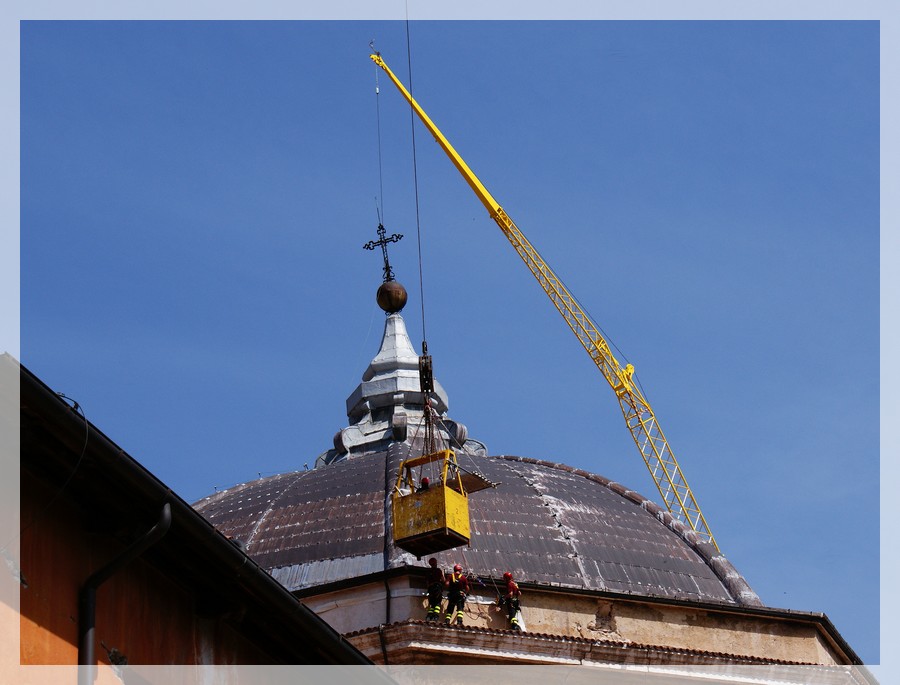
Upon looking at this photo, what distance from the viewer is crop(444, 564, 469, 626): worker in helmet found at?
24516mm

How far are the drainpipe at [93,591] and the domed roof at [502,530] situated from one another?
1443cm

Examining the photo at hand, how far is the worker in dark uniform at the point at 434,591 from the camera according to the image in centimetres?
2448

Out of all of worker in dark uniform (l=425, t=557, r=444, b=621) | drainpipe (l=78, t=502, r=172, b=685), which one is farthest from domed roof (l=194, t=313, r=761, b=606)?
drainpipe (l=78, t=502, r=172, b=685)

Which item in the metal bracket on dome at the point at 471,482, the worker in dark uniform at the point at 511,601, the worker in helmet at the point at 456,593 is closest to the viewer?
the metal bracket on dome at the point at 471,482

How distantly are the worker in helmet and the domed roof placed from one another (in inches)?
27.7

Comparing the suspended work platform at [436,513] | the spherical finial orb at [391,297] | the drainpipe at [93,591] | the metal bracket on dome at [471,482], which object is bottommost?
the drainpipe at [93,591]

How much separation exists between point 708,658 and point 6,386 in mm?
17282

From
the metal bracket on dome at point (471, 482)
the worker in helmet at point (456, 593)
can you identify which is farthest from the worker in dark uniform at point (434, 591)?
the metal bracket on dome at point (471, 482)

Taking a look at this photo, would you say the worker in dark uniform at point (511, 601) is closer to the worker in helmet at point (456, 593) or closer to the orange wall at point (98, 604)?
the worker in helmet at point (456, 593)

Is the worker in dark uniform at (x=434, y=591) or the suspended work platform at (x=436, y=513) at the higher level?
the suspended work platform at (x=436, y=513)

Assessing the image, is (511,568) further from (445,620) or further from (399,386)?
(399,386)

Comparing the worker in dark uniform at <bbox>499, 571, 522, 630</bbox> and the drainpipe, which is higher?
the worker in dark uniform at <bbox>499, 571, 522, 630</bbox>

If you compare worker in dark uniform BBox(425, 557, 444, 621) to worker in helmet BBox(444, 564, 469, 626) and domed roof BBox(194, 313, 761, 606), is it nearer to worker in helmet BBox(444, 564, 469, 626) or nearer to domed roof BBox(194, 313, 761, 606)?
worker in helmet BBox(444, 564, 469, 626)

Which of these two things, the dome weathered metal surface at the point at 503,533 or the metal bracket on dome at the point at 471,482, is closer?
the metal bracket on dome at the point at 471,482
